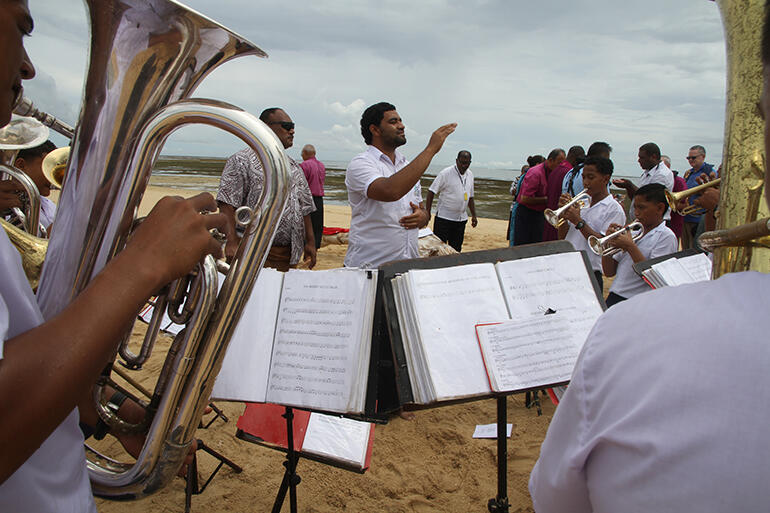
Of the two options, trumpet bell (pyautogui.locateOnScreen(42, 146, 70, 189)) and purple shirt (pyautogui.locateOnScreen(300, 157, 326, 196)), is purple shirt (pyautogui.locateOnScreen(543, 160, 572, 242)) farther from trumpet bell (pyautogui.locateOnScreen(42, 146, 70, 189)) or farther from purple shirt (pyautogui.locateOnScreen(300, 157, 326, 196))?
trumpet bell (pyautogui.locateOnScreen(42, 146, 70, 189))

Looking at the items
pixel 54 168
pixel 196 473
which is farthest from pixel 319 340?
pixel 54 168

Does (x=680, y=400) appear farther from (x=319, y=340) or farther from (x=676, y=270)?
(x=676, y=270)

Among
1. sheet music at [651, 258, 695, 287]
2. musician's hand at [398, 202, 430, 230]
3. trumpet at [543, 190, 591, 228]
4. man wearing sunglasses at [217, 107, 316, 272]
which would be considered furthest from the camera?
trumpet at [543, 190, 591, 228]

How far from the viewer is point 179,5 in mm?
1203

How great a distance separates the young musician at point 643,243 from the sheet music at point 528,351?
1829 mm

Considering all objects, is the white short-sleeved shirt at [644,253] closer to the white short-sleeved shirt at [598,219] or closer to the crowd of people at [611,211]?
the crowd of people at [611,211]

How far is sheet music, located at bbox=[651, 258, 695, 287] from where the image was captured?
2193 mm

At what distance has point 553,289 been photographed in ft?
5.52

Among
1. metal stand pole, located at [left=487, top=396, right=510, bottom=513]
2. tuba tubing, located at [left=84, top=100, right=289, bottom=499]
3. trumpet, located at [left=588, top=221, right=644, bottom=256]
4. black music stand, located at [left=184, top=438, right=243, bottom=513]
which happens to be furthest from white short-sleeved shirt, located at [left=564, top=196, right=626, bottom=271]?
tuba tubing, located at [left=84, top=100, right=289, bottom=499]

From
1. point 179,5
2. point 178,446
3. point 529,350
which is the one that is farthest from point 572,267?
point 179,5

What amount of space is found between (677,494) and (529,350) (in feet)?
3.19

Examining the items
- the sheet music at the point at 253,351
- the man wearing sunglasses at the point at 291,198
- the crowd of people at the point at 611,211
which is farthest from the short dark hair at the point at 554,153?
the sheet music at the point at 253,351

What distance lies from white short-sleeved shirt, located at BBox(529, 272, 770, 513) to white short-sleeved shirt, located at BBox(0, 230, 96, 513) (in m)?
0.89

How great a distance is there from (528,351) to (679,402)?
3.26 feet
